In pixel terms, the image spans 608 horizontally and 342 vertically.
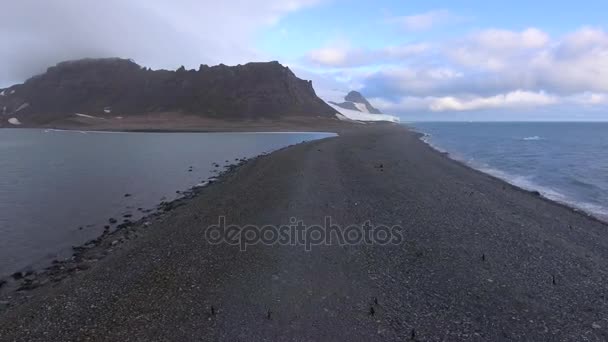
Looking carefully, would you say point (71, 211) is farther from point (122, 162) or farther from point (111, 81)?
point (111, 81)

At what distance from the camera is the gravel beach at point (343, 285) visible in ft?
21.9

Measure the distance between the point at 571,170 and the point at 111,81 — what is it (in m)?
175

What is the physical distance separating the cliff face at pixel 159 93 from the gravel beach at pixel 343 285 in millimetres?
127996

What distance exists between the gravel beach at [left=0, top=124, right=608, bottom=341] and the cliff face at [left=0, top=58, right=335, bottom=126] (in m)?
128

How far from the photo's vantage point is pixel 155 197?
20.5 meters

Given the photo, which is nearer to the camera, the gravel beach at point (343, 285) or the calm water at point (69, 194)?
the gravel beach at point (343, 285)

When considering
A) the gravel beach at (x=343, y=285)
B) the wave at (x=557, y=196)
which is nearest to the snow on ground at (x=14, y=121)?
the gravel beach at (x=343, y=285)

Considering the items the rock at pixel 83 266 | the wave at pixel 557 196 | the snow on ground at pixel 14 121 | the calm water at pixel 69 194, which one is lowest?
the calm water at pixel 69 194

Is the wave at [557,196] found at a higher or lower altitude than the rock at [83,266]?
lower

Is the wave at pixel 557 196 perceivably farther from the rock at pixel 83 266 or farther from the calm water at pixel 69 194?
the calm water at pixel 69 194

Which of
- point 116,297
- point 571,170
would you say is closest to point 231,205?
point 116,297

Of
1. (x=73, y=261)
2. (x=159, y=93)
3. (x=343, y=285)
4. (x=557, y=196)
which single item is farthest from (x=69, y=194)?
(x=159, y=93)

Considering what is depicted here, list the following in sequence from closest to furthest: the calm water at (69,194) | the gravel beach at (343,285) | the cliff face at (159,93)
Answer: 1. the gravel beach at (343,285)
2. the calm water at (69,194)
3. the cliff face at (159,93)

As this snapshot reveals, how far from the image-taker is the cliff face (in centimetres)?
14488
